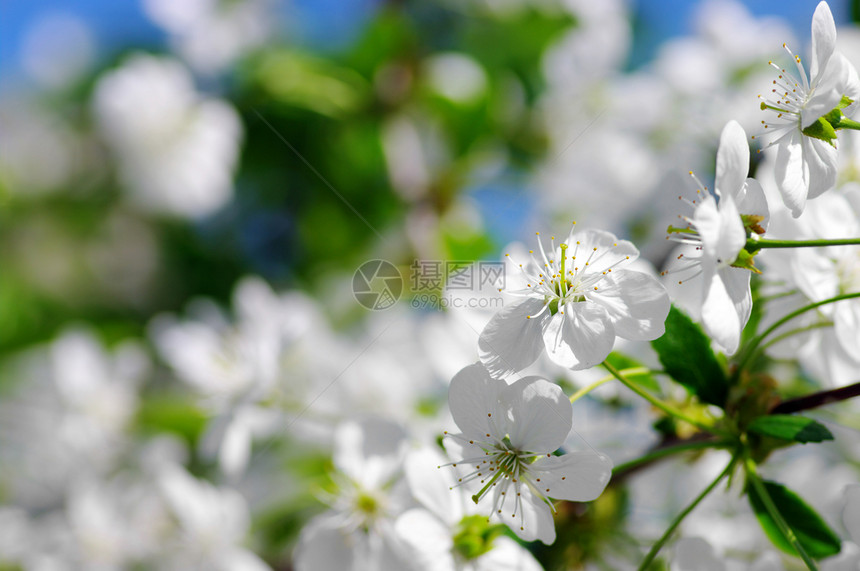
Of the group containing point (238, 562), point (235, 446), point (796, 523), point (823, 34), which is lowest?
point (238, 562)

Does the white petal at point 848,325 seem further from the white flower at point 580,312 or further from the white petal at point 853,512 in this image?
the white flower at point 580,312

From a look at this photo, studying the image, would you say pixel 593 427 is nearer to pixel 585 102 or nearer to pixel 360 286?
pixel 360 286

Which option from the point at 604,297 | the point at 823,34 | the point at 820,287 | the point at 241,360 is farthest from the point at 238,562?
the point at 823,34

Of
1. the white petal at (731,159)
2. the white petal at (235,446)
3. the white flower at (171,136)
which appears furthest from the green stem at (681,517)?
the white flower at (171,136)

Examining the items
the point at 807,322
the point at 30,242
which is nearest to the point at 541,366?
the point at 807,322

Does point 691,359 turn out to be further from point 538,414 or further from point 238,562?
point 238,562

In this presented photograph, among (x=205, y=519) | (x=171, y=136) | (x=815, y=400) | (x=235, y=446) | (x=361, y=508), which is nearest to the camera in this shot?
(x=815, y=400)
